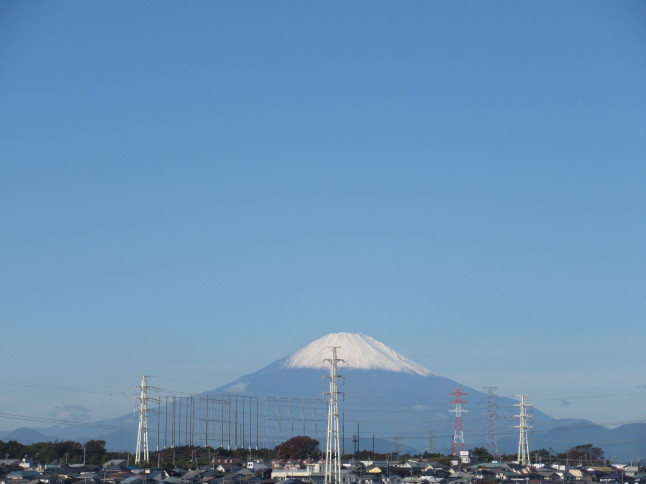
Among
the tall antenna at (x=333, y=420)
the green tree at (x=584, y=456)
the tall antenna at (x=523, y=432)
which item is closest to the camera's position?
the tall antenna at (x=333, y=420)

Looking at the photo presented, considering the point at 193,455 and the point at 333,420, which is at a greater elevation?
the point at 333,420

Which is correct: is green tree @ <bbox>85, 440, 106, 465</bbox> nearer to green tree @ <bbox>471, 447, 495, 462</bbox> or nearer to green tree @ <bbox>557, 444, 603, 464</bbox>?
green tree @ <bbox>471, 447, 495, 462</bbox>

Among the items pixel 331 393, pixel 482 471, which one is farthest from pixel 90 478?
pixel 482 471

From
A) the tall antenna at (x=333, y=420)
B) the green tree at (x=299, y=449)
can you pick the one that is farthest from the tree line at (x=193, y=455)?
the tall antenna at (x=333, y=420)

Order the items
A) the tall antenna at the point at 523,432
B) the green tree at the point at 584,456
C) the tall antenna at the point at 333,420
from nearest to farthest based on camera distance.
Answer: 1. the tall antenna at the point at 333,420
2. the tall antenna at the point at 523,432
3. the green tree at the point at 584,456

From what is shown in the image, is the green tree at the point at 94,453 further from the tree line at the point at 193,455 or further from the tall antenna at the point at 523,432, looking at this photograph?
the tall antenna at the point at 523,432

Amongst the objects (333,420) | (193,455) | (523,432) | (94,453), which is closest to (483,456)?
(523,432)

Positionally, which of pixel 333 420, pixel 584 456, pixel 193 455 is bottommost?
pixel 584 456

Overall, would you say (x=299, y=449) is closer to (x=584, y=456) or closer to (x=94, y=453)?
(x=94, y=453)

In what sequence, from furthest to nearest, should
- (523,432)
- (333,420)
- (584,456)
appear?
(584,456) → (523,432) → (333,420)

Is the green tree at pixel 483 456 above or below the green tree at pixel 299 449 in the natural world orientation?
below

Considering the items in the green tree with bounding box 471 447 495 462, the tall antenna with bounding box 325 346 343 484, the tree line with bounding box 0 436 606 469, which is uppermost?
the tall antenna with bounding box 325 346 343 484

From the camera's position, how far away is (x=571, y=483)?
4753 centimetres

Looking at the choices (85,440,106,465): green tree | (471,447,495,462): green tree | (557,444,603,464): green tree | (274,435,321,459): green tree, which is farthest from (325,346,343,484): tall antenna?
(557,444,603,464): green tree
